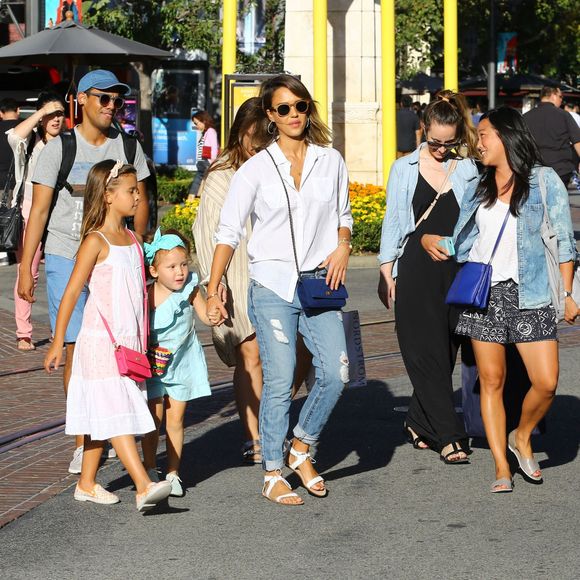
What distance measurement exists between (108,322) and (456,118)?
2.05 metres

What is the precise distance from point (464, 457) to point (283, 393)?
1.18m

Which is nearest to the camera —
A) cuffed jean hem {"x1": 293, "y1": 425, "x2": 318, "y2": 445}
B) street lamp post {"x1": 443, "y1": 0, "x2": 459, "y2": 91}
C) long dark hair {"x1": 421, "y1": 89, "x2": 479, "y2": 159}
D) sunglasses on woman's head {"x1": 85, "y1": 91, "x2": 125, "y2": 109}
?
cuffed jean hem {"x1": 293, "y1": 425, "x2": 318, "y2": 445}

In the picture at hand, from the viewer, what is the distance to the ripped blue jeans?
5930 mm

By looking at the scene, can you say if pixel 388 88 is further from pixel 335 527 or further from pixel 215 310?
pixel 335 527

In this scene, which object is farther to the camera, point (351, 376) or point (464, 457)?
point (464, 457)

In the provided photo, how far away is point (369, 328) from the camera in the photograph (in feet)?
36.5

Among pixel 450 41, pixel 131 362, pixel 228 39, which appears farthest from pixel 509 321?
pixel 450 41

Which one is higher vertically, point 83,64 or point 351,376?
→ point 83,64

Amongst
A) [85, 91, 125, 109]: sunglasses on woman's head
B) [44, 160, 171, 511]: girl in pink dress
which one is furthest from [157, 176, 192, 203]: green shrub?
[44, 160, 171, 511]: girl in pink dress

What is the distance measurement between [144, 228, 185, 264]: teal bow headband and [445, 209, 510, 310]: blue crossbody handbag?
Result: 1.21 m

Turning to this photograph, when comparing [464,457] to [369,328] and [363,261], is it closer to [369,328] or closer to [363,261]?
[369,328]

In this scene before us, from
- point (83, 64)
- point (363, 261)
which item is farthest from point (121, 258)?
point (83, 64)

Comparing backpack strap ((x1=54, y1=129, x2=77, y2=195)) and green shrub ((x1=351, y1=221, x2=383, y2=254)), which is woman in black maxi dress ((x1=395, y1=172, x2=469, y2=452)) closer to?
backpack strap ((x1=54, y1=129, x2=77, y2=195))

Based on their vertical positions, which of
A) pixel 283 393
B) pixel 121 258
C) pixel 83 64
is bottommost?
pixel 283 393
